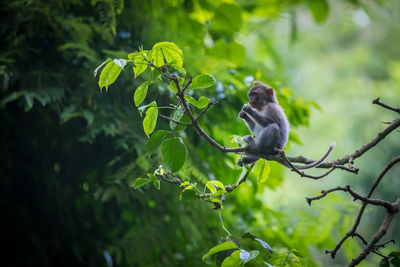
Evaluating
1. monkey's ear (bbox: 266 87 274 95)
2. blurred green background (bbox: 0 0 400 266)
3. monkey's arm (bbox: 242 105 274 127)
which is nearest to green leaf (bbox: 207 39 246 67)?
blurred green background (bbox: 0 0 400 266)

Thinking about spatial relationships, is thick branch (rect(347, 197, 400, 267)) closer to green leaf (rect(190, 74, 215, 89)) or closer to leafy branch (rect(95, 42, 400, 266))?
leafy branch (rect(95, 42, 400, 266))

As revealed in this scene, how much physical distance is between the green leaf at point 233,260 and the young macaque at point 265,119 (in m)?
0.84

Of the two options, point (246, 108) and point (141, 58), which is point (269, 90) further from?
point (141, 58)

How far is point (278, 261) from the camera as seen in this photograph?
147cm

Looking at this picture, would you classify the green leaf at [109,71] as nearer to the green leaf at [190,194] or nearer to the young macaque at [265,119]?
the green leaf at [190,194]

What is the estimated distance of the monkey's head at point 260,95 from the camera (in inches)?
→ 90.4

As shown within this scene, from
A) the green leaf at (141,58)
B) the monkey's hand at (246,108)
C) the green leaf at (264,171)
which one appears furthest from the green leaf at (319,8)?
the green leaf at (141,58)

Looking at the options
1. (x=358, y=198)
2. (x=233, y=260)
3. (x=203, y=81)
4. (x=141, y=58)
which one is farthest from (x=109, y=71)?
(x=358, y=198)

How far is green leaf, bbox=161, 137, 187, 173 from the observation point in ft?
4.75

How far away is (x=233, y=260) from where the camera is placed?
1355mm

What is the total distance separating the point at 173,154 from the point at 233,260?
47 centimetres

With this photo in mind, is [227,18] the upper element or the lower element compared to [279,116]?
upper

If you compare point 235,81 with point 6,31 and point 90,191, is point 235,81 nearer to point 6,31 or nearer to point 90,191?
point 90,191

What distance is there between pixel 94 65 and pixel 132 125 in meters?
0.45
